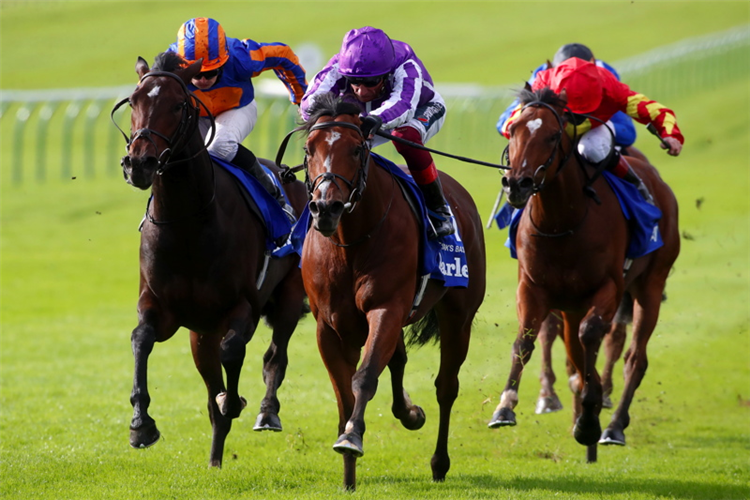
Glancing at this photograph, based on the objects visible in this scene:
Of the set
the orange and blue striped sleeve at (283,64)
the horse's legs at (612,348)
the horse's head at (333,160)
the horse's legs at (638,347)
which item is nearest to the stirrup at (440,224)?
the horse's head at (333,160)

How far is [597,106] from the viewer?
6984mm

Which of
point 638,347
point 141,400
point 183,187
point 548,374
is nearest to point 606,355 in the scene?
point 548,374

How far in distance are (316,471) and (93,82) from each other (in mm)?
32354

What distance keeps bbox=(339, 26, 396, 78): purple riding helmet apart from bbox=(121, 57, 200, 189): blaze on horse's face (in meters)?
0.91

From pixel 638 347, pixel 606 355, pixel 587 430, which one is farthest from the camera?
pixel 606 355

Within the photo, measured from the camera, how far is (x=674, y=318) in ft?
44.3

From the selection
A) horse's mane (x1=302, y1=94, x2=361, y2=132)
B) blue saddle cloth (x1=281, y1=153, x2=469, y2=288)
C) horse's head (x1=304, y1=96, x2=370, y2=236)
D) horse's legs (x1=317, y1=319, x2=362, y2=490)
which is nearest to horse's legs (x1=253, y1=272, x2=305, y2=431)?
blue saddle cloth (x1=281, y1=153, x2=469, y2=288)

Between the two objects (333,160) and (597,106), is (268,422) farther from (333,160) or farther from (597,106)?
(597,106)

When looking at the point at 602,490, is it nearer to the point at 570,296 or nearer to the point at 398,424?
the point at 570,296

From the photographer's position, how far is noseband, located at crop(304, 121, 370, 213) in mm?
4875

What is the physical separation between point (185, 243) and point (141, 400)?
948 millimetres

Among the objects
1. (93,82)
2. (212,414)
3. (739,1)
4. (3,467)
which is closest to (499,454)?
(212,414)

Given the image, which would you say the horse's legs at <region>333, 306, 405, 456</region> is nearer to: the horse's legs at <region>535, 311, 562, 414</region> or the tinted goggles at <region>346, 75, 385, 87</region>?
the tinted goggles at <region>346, 75, 385, 87</region>

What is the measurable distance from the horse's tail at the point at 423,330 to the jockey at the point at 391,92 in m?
1.05
